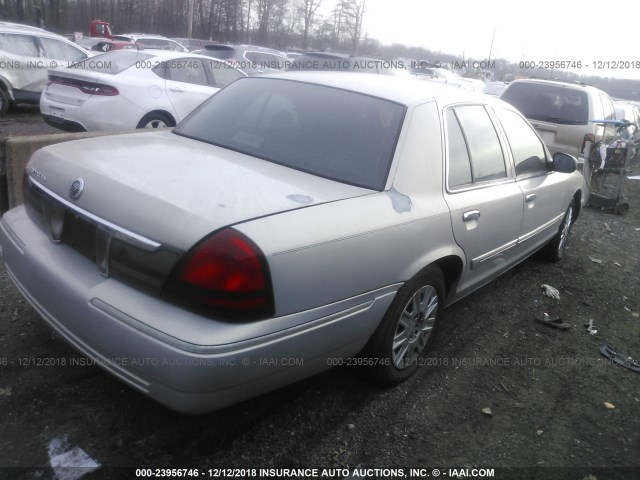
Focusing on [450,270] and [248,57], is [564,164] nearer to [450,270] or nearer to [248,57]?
[450,270]

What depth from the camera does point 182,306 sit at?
2.11 metres

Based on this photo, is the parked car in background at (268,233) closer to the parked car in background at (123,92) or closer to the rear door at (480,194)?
the rear door at (480,194)

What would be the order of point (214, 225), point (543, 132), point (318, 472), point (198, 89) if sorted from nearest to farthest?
point (214, 225) → point (318, 472) → point (198, 89) → point (543, 132)

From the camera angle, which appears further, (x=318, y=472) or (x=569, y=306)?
(x=569, y=306)

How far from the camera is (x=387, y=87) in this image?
134 inches

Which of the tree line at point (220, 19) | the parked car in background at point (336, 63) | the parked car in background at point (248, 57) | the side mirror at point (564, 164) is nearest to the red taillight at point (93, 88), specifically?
the side mirror at point (564, 164)

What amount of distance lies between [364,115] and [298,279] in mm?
1320

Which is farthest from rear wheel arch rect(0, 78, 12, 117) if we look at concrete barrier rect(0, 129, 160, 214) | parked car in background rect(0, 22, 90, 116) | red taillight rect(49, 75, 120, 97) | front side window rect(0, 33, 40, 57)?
concrete barrier rect(0, 129, 160, 214)

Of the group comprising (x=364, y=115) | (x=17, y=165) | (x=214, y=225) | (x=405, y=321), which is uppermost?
(x=364, y=115)

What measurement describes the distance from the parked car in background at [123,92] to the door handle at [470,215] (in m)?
5.26

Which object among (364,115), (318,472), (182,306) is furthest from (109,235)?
(364,115)

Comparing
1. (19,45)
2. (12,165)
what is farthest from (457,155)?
(19,45)

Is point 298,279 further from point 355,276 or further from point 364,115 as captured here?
point 364,115

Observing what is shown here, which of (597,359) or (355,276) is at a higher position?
(355,276)
